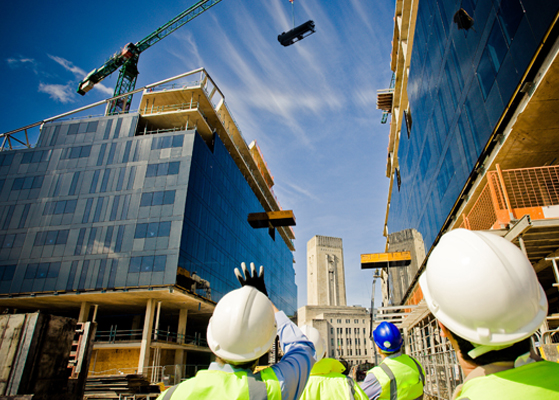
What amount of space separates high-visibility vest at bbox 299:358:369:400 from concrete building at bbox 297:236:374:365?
268ft

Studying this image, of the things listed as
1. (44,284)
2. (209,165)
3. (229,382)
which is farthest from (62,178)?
(229,382)

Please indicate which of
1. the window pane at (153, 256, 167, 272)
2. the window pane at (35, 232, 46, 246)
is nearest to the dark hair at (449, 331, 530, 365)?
the window pane at (153, 256, 167, 272)

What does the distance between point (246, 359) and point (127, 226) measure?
29.1 meters

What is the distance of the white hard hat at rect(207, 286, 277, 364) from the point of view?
6.75 feet

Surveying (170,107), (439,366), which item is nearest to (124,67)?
(170,107)

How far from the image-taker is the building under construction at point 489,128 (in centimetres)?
693

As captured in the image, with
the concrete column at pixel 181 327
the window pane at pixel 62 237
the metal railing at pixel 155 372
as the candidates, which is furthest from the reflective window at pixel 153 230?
the metal railing at pixel 155 372

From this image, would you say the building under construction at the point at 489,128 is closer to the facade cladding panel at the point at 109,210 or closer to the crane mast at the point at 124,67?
the facade cladding panel at the point at 109,210

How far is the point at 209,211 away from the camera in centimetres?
3331

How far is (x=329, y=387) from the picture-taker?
3.37 m

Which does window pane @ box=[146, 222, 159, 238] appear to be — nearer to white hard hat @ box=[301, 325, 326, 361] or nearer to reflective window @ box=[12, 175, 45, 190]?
reflective window @ box=[12, 175, 45, 190]

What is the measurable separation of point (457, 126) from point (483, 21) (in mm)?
3892

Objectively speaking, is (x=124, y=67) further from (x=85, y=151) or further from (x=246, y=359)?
(x=246, y=359)

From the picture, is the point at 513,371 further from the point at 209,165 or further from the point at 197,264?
the point at 209,165
